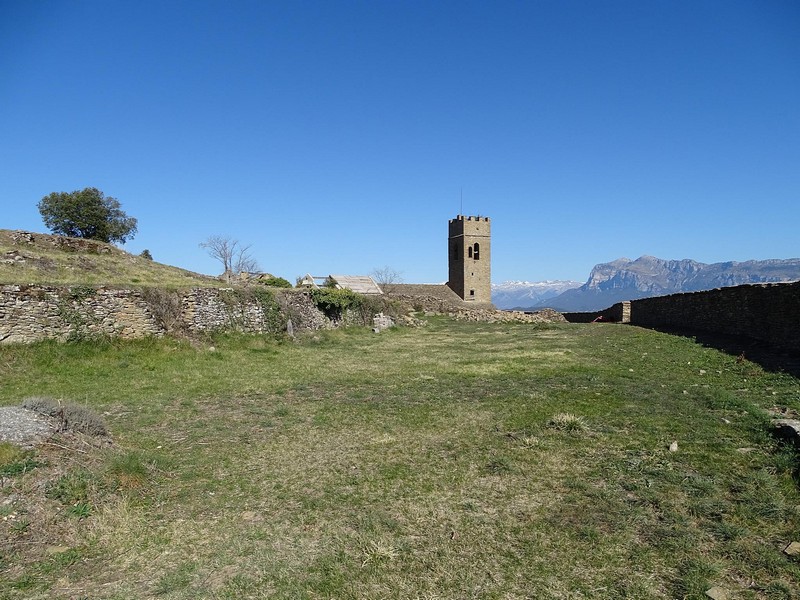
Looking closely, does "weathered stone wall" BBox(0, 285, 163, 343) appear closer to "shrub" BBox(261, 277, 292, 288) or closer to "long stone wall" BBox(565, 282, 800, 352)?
"shrub" BBox(261, 277, 292, 288)

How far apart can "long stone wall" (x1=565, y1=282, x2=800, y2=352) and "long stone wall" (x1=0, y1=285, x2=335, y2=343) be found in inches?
637

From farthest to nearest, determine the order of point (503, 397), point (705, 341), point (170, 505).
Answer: point (705, 341) < point (503, 397) < point (170, 505)

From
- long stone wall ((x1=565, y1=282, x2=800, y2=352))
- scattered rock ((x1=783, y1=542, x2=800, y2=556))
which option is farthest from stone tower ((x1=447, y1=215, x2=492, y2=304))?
scattered rock ((x1=783, y1=542, x2=800, y2=556))

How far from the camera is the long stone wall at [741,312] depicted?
12.9 m

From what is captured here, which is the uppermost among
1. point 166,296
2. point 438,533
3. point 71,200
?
point 71,200

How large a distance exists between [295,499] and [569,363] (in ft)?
32.3

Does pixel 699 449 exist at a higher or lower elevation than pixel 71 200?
lower

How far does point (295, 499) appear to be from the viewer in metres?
5.17

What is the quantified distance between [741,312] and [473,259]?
171 ft

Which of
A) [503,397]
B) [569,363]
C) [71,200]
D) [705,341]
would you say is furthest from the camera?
[71,200]

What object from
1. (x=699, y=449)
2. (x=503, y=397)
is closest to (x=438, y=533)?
(x=699, y=449)

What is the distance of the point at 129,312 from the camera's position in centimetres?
1509

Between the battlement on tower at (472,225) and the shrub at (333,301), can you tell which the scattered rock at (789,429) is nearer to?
the shrub at (333,301)

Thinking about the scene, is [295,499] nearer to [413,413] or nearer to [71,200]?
[413,413]
